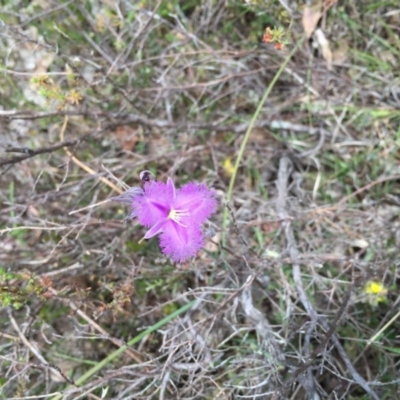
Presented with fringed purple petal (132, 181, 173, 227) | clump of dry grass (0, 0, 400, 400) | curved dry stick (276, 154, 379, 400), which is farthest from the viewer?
clump of dry grass (0, 0, 400, 400)

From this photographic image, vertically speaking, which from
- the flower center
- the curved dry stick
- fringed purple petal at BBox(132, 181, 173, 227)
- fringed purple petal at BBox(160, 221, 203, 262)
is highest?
fringed purple petal at BBox(132, 181, 173, 227)

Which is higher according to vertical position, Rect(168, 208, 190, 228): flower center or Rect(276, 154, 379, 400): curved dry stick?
Rect(168, 208, 190, 228): flower center

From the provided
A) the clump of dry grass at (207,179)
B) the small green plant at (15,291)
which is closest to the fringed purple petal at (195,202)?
the clump of dry grass at (207,179)

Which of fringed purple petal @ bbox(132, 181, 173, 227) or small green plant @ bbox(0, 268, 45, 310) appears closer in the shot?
fringed purple petal @ bbox(132, 181, 173, 227)

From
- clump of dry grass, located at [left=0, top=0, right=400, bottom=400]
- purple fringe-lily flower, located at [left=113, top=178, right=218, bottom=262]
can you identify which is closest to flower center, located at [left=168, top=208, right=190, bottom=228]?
purple fringe-lily flower, located at [left=113, top=178, right=218, bottom=262]

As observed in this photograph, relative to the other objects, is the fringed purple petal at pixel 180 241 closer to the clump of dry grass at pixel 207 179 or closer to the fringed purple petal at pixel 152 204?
the fringed purple petal at pixel 152 204

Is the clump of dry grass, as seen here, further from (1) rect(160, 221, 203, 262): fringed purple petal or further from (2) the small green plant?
(1) rect(160, 221, 203, 262): fringed purple petal
